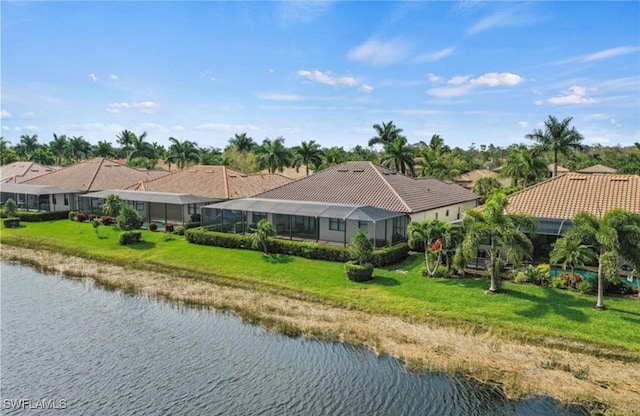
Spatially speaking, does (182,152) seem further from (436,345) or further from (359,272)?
(436,345)

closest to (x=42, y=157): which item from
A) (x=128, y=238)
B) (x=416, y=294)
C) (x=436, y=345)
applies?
(x=128, y=238)

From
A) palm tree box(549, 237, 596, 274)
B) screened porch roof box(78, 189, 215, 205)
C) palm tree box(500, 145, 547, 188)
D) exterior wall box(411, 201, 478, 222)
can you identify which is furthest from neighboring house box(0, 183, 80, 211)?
palm tree box(500, 145, 547, 188)

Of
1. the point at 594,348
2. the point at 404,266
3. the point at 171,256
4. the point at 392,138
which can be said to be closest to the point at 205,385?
the point at 594,348

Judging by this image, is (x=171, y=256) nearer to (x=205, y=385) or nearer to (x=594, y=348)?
(x=205, y=385)

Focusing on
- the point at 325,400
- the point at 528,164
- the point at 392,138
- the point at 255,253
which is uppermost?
the point at 392,138

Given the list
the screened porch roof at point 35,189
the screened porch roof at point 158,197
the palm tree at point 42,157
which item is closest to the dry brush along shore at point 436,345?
the screened porch roof at point 158,197

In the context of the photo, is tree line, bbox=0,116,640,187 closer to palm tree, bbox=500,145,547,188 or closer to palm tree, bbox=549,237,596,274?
palm tree, bbox=500,145,547,188

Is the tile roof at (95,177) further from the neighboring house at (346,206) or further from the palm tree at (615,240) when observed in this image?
the palm tree at (615,240)
